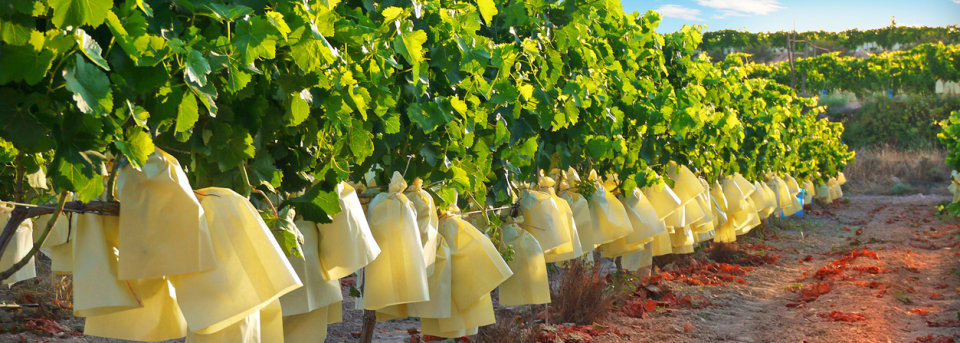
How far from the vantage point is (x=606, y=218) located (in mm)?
6008

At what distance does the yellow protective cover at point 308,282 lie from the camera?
10.0 ft

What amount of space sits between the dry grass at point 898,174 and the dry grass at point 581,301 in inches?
982

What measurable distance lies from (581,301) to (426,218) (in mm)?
3706

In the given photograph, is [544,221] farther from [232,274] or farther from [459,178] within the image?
[232,274]

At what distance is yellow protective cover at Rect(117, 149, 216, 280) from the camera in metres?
2.20

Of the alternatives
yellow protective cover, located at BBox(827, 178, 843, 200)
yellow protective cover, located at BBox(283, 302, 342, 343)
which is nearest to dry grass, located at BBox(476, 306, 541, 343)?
yellow protective cover, located at BBox(283, 302, 342, 343)

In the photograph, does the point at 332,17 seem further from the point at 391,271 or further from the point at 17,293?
the point at 17,293

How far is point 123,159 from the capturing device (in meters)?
2.22

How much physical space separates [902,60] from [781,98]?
3550cm

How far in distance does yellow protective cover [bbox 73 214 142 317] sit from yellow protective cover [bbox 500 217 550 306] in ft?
8.66

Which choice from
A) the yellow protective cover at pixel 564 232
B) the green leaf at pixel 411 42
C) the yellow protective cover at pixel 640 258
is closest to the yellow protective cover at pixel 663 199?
the yellow protective cover at pixel 640 258

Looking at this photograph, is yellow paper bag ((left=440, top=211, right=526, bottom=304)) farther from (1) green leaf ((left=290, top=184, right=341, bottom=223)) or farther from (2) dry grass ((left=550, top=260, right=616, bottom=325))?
(2) dry grass ((left=550, top=260, right=616, bottom=325))

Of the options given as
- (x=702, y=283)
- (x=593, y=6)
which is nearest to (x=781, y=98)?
(x=702, y=283)

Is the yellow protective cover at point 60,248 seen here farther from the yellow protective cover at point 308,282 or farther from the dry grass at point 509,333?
the dry grass at point 509,333
